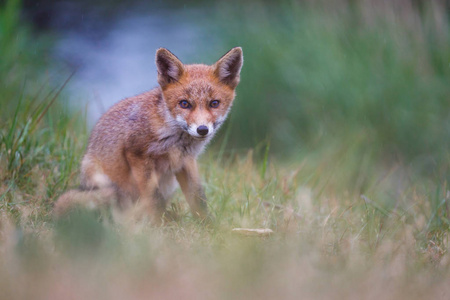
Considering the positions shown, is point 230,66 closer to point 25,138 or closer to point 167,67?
point 167,67

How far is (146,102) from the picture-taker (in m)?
4.13

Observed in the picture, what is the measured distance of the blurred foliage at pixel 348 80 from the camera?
570cm

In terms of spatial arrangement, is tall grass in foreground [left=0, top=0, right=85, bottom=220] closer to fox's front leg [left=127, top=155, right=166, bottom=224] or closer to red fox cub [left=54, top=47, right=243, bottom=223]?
red fox cub [left=54, top=47, right=243, bottom=223]

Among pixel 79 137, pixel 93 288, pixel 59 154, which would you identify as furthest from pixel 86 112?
pixel 93 288

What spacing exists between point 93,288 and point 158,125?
201 centimetres

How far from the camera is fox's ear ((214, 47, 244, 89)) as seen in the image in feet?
12.9

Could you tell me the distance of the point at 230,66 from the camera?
13.1 ft

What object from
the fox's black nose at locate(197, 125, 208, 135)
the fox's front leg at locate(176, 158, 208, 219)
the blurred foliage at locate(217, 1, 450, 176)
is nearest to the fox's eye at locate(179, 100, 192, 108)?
the fox's black nose at locate(197, 125, 208, 135)

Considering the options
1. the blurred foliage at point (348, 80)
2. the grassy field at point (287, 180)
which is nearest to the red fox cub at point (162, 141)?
the grassy field at point (287, 180)

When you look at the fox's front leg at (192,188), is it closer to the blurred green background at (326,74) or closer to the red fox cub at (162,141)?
the red fox cub at (162,141)

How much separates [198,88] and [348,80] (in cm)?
289

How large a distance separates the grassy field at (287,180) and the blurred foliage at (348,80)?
0.06ft

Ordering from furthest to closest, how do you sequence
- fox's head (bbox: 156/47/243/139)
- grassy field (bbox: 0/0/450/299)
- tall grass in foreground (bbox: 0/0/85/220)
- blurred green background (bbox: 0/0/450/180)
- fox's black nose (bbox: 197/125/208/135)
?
1. blurred green background (bbox: 0/0/450/180)
2. tall grass in foreground (bbox: 0/0/85/220)
3. fox's head (bbox: 156/47/243/139)
4. fox's black nose (bbox: 197/125/208/135)
5. grassy field (bbox: 0/0/450/299)

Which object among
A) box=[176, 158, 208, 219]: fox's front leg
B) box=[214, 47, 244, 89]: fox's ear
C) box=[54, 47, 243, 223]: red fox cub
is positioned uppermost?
box=[214, 47, 244, 89]: fox's ear
